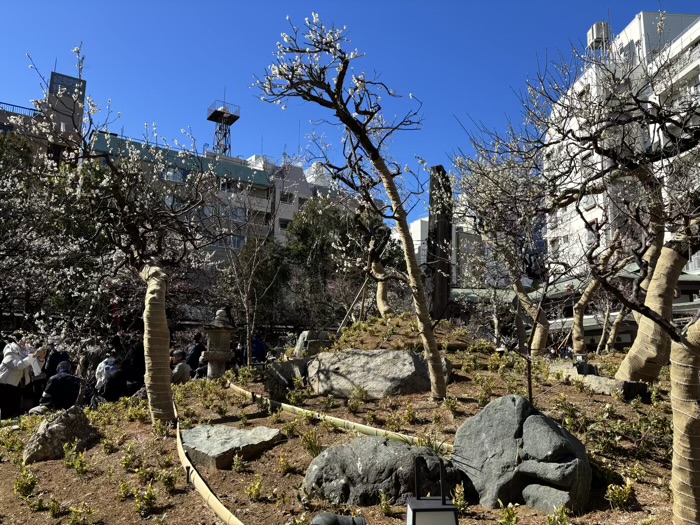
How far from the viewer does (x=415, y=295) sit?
21.8 feet

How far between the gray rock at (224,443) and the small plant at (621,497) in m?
3.45

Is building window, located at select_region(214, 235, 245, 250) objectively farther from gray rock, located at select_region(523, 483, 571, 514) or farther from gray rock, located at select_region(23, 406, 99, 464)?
gray rock, located at select_region(523, 483, 571, 514)

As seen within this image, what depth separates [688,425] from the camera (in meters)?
3.62

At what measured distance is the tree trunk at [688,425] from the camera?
11.8 ft

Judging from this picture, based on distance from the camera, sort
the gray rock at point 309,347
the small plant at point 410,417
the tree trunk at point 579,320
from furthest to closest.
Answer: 1. the tree trunk at point 579,320
2. the gray rock at point 309,347
3. the small plant at point 410,417

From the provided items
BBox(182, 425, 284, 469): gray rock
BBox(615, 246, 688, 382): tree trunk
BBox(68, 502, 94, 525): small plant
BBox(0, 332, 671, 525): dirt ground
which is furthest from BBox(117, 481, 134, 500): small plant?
BBox(615, 246, 688, 382): tree trunk

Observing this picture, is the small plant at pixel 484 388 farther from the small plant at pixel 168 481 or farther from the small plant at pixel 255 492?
the small plant at pixel 168 481

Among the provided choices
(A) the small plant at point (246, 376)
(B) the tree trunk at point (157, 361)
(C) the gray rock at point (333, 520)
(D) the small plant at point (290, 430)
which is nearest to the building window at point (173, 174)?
(A) the small plant at point (246, 376)

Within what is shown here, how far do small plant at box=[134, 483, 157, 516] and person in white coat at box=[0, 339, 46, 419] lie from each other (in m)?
6.19

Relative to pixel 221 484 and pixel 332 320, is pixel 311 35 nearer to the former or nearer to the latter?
pixel 221 484

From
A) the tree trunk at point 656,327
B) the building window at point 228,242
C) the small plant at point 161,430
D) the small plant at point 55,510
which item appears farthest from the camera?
the building window at point 228,242

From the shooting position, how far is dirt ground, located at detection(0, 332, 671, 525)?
4.62 m

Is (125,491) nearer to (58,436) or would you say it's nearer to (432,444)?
(58,436)

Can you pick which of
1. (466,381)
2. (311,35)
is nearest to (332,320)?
(466,381)
